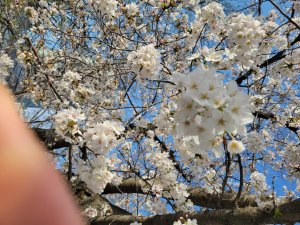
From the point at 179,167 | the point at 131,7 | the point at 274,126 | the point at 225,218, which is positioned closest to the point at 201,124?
the point at 225,218

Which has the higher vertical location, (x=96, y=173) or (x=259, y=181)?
(x=259, y=181)

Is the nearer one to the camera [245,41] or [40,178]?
[40,178]

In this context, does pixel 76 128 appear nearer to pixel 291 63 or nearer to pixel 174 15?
pixel 291 63

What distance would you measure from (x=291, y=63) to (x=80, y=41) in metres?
2.92

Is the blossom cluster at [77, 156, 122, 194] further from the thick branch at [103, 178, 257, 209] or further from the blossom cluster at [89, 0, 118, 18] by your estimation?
the blossom cluster at [89, 0, 118, 18]

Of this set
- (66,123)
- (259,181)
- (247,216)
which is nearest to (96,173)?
(66,123)

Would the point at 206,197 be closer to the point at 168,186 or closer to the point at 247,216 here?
the point at 168,186

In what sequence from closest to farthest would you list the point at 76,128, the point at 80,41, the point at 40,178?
the point at 40,178 < the point at 76,128 < the point at 80,41

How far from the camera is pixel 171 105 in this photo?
3.45 meters

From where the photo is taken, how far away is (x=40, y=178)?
496 mm

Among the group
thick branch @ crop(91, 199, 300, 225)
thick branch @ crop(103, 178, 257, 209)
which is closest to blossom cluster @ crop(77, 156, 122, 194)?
thick branch @ crop(91, 199, 300, 225)

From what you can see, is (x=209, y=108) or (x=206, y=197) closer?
(x=209, y=108)

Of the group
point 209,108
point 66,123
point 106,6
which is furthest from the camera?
point 106,6

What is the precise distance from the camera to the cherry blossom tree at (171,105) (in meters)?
1.69
